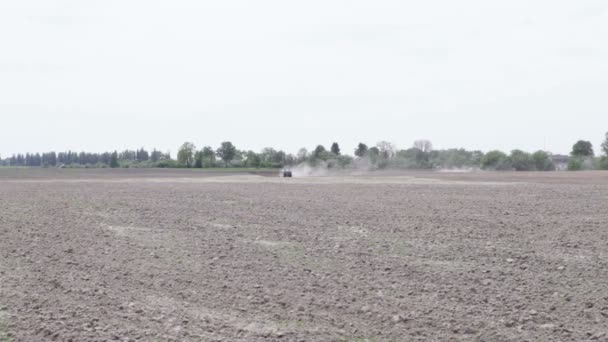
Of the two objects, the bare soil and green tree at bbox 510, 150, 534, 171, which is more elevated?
green tree at bbox 510, 150, 534, 171

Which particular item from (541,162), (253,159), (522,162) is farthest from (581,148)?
(253,159)

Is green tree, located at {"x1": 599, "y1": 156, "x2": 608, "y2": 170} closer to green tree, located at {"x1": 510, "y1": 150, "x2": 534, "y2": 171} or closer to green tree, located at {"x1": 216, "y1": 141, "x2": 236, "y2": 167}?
green tree, located at {"x1": 510, "y1": 150, "x2": 534, "y2": 171}

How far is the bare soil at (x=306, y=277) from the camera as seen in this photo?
6.95 meters

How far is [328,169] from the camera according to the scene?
93188mm

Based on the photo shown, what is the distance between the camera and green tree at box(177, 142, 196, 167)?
14099 cm

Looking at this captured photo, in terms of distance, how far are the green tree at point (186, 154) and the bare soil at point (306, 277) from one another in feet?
413

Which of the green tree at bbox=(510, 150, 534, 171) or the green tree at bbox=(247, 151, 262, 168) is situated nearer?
the green tree at bbox=(510, 150, 534, 171)

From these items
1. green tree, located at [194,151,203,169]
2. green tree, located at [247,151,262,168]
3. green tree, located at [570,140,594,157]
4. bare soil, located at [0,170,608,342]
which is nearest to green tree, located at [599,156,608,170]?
green tree, located at [570,140,594,157]

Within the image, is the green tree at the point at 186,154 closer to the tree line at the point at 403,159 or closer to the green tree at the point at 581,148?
the tree line at the point at 403,159

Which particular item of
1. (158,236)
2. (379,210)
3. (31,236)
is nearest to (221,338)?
(158,236)

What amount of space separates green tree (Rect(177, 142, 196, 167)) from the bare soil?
126 metres

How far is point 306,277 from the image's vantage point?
899 centimetres

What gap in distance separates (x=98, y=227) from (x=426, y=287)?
763 centimetres

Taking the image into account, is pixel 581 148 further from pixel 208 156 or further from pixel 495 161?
pixel 208 156
